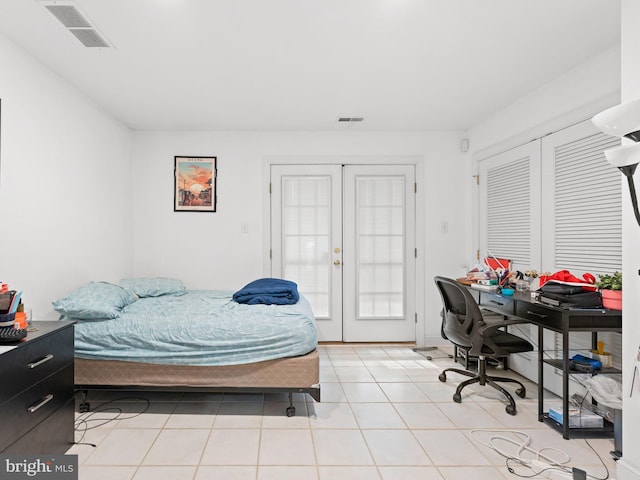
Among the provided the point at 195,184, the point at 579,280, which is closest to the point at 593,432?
the point at 579,280

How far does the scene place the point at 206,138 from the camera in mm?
4445

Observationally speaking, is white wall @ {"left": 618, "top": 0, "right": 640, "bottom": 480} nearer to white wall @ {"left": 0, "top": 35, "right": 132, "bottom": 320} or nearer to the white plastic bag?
the white plastic bag

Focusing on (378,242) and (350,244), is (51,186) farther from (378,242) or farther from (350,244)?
(378,242)

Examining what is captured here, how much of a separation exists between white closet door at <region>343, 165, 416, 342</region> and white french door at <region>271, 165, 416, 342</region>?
0.04 ft

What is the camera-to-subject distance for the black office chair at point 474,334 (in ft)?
9.11

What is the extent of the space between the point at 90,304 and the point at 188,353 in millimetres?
767

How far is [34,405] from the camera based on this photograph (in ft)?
6.30

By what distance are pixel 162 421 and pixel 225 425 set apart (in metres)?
0.43

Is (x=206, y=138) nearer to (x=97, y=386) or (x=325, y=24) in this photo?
(x=325, y=24)

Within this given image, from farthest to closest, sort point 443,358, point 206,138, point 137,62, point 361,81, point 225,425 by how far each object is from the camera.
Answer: point 206,138
point 443,358
point 361,81
point 137,62
point 225,425

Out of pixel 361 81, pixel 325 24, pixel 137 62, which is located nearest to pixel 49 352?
pixel 137 62

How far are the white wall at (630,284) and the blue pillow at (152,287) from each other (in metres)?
3.52

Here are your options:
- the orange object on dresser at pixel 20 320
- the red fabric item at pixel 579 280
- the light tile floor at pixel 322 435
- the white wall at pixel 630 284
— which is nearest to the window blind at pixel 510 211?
the red fabric item at pixel 579 280

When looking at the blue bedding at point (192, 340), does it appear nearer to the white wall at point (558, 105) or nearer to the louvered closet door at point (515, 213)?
the louvered closet door at point (515, 213)
